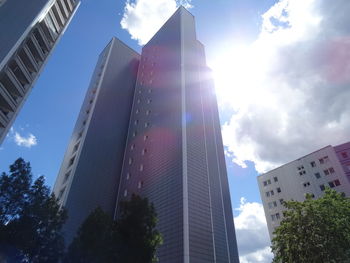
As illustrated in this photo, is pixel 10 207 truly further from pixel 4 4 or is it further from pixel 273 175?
pixel 273 175

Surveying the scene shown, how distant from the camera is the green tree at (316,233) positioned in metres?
15.6

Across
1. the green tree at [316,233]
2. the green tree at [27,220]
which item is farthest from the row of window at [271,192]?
the green tree at [27,220]

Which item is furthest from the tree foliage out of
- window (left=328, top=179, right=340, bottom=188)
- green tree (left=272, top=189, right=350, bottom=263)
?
window (left=328, top=179, right=340, bottom=188)

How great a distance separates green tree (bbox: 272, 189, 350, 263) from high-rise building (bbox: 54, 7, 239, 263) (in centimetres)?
763

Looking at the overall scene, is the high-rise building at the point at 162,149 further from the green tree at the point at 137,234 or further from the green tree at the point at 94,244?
the green tree at the point at 94,244

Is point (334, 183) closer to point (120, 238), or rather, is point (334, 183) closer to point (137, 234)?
point (137, 234)

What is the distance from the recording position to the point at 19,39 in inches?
829

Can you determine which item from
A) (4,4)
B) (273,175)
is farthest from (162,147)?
(273,175)

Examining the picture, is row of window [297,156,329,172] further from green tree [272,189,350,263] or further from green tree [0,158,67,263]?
green tree [0,158,67,263]

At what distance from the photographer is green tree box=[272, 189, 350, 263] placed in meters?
15.6

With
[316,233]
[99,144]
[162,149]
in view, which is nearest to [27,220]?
[316,233]

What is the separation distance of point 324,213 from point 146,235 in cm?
1387

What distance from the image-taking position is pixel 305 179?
4350cm

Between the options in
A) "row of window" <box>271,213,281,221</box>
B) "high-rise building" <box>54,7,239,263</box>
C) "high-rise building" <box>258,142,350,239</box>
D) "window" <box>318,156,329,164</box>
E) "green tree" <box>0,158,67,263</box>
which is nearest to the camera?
"green tree" <box>0,158,67,263</box>
